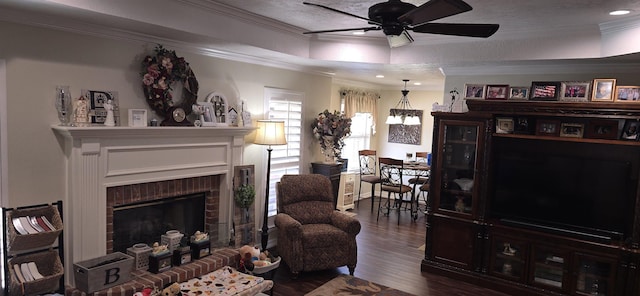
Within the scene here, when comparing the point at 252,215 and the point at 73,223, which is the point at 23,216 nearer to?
the point at 73,223

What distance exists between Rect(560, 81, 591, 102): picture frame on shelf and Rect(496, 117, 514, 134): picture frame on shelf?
52 centimetres

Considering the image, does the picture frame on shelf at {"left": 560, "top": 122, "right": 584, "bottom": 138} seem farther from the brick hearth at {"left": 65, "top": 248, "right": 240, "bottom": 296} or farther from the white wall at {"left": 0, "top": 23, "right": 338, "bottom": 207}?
the white wall at {"left": 0, "top": 23, "right": 338, "bottom": 207}

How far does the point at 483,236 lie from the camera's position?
450 centimetres

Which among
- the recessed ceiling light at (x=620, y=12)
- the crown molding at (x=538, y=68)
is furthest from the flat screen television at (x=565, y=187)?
the recessed ceiling light at (x=620, y=12)

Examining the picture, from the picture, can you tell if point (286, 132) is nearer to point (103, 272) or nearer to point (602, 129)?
point (103, 272)

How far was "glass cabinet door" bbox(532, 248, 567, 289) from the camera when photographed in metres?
4.13

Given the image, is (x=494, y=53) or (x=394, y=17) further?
(x=494, y=53)

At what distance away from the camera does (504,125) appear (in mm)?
4410

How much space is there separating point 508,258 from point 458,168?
1.07 m

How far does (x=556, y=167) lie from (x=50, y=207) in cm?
455

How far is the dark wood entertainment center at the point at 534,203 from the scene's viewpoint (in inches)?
154

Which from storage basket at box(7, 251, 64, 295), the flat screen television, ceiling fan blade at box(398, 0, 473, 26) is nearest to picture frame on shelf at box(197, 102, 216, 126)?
storage basket at box(7, 251, 64, 295)

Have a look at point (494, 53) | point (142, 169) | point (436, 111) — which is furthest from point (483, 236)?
point (142, 169)

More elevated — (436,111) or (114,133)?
(436,111)
